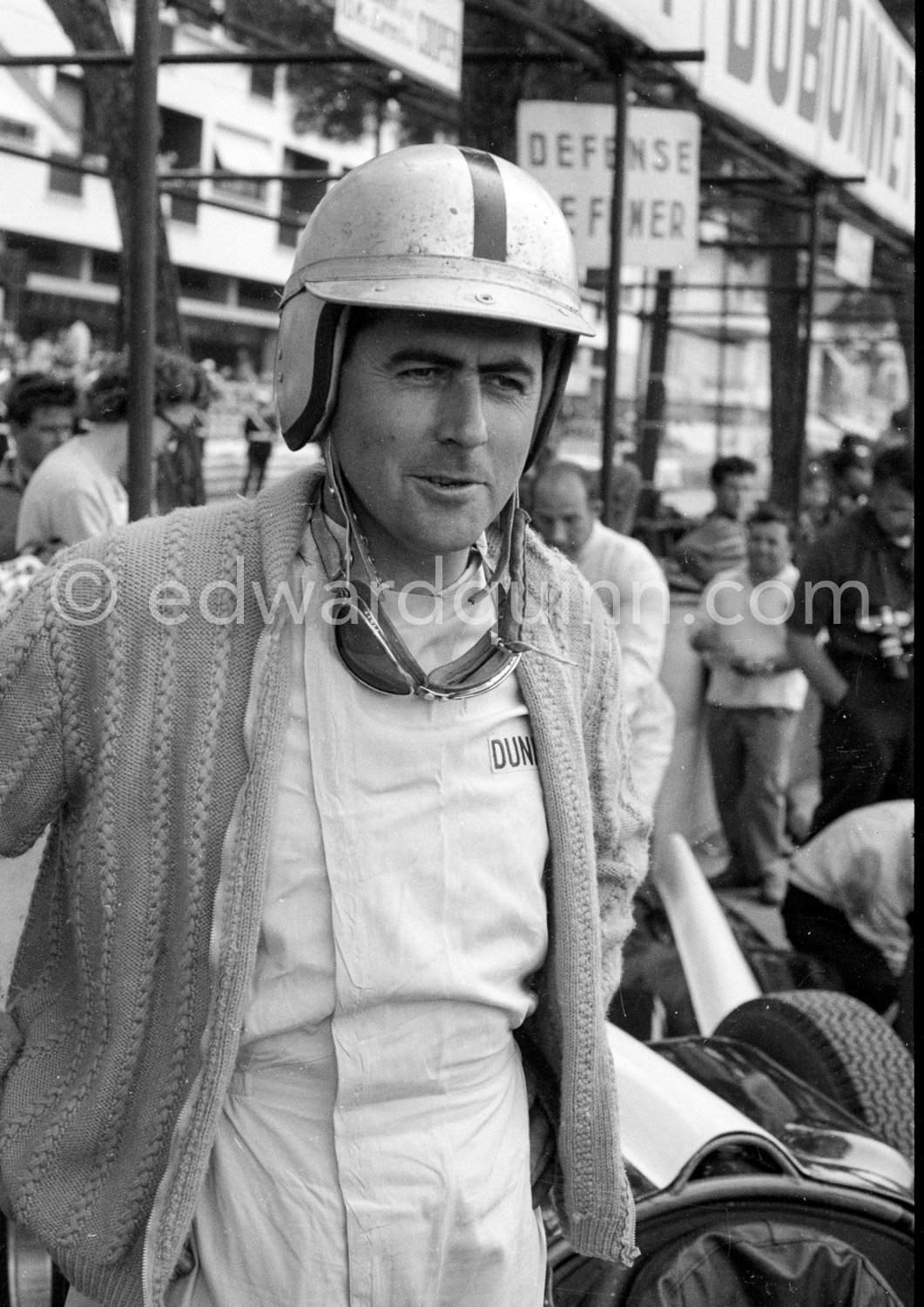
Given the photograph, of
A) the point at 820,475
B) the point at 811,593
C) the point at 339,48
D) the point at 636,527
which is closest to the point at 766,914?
the point at 811,593

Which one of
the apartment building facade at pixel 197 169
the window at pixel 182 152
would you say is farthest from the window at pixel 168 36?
the window at pixel 182 152

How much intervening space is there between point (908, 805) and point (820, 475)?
40.2ft

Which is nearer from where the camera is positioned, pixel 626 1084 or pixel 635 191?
pixel 626 1084

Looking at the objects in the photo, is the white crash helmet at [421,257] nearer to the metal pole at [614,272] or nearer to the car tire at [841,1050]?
the car tire at [841,1050]

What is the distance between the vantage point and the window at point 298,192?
27.2 ft

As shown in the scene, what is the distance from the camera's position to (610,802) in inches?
73.5

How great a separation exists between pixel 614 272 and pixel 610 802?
2926 mm

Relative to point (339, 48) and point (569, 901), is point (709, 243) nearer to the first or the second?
point (339, 48)

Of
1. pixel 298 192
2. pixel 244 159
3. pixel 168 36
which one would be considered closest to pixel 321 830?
pixel 168 36

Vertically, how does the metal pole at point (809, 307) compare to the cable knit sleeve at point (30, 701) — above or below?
above

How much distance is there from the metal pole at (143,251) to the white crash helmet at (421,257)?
1.26 metres

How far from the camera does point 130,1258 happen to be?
1587mm

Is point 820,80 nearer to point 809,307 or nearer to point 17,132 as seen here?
point 809,307

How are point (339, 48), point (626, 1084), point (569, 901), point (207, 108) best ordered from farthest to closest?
point (207, 108) → point (339, 48) → point (626, 1084) → point (569, 901)
